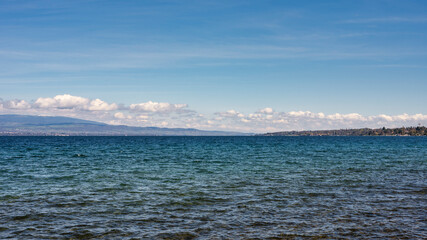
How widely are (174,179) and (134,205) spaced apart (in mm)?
10872

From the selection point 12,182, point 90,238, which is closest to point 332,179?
point 90,238

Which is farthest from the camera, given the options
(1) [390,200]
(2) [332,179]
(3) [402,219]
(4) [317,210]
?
(2) [332,179]

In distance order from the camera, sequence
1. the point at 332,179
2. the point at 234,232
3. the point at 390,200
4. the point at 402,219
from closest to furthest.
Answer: the point at 234,232 → the point at 402,219 → the point at 390,200 → the point at 332,179

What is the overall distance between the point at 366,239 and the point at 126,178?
22.3 m

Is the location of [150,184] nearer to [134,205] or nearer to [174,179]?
[174,179]

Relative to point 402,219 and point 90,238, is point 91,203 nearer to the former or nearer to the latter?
point 90,238

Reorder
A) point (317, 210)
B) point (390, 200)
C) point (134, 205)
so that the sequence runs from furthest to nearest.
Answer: point (390, 200), point (134, 205), point (317, 210)

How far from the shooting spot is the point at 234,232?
15.1m

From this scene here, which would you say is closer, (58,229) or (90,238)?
(90,238)

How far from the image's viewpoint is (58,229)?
613 inches

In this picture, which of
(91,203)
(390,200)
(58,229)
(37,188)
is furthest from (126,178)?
(390,200)

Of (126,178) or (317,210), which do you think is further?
(126,178)

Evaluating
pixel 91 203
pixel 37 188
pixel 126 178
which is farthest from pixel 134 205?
pixel 126 178


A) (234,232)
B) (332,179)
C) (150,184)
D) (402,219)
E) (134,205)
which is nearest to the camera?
(234,232)
